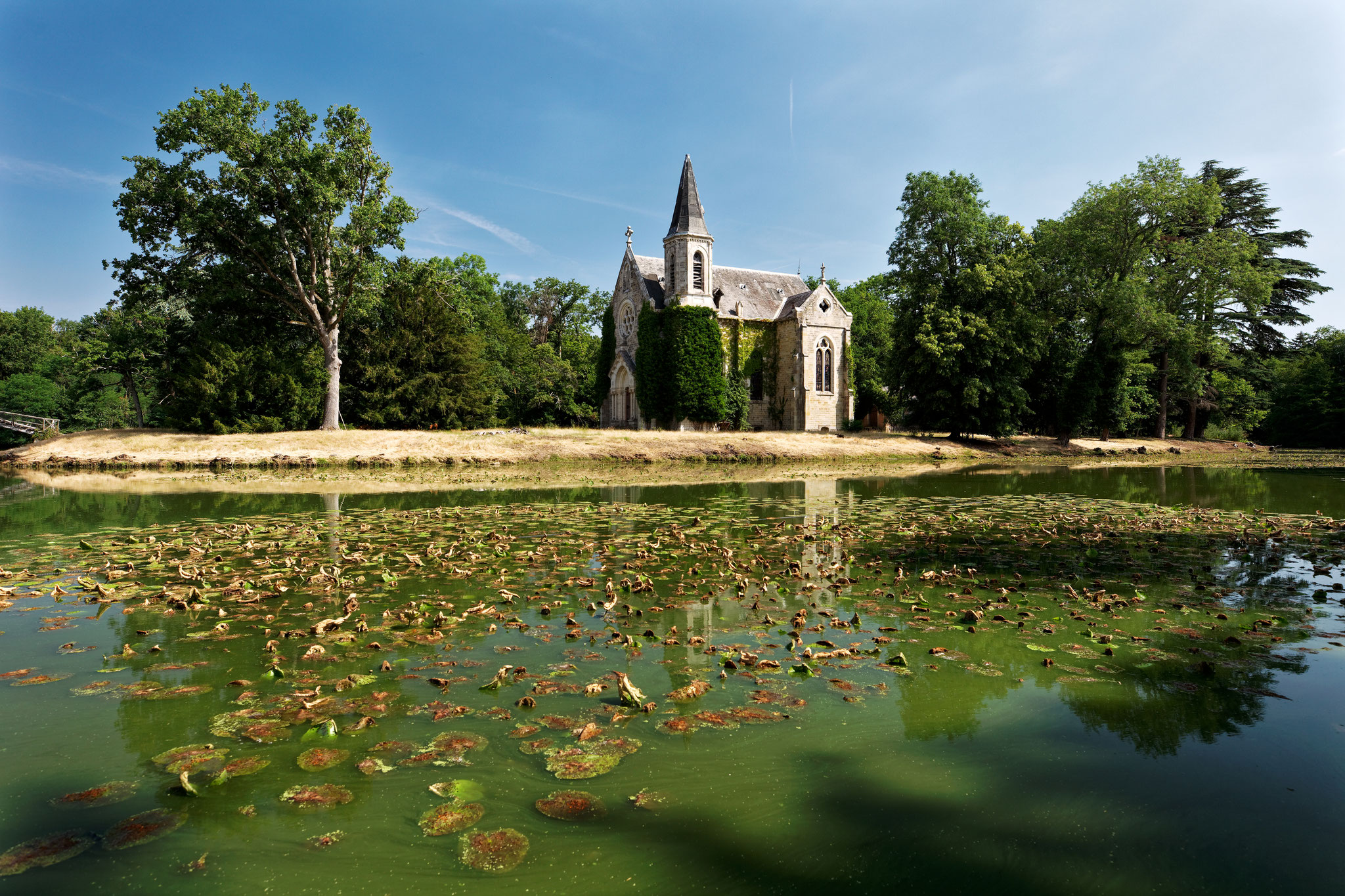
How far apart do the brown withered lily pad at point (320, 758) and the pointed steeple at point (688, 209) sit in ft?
135

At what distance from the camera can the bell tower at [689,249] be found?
42.3 metres

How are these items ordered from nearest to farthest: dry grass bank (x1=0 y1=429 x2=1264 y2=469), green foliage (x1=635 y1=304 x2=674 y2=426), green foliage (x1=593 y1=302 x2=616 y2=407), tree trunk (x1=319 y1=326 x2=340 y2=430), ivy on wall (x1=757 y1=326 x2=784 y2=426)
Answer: dry grass bank (x1=0 y1=429 x2=1264 y2=469) → tree trunk (x1=319 y1=326 x2=340 y2=430) → green foliage (x1=635 y1=304 x2=674 y2=426) → ivy on wall (x1=757 y1=326 x2=784 y2=426) → green foliage (x1=593 y1=302 x2=616 y2=407)

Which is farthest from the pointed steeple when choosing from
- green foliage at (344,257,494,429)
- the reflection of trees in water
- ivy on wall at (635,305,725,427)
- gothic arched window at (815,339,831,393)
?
the reflection of trees in water

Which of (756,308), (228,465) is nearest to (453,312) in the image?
(228,465)

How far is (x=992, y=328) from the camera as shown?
3753 cm

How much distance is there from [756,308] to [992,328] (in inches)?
592

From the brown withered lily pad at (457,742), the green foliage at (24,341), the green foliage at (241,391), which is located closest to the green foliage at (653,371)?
the green foliage at (241,391)

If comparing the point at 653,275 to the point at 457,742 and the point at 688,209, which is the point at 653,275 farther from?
the point at 457,742

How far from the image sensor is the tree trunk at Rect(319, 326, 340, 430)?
3145cm

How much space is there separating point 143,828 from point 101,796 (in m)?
0.45

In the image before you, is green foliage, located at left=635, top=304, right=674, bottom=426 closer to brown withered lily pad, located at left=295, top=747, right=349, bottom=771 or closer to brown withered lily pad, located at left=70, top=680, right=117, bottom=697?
brown withered lily pad, located at left=70, top=680, right=117, bottom=697

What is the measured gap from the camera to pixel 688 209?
4231cm

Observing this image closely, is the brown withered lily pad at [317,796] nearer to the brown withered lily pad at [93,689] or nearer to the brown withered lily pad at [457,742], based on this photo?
the brown withered lily pad at [457,742]

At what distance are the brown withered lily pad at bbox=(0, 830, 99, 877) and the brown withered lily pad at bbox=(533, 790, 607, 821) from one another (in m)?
1.76
